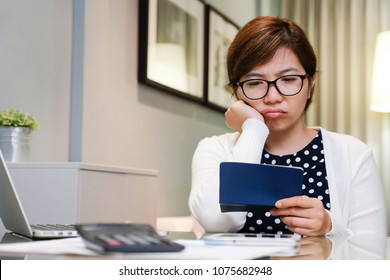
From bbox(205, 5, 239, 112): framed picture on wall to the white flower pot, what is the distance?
1.49m

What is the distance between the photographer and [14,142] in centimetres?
169

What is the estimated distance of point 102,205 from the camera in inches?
70.9

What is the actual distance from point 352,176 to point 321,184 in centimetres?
6

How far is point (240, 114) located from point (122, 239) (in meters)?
0.69

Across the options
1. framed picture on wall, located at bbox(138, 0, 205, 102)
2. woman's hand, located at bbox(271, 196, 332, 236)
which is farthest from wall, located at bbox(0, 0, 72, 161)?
woman's hand, located at bbox(271, 196, 332, 236)

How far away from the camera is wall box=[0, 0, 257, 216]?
1938 millimetres

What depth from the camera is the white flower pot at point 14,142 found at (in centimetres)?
168

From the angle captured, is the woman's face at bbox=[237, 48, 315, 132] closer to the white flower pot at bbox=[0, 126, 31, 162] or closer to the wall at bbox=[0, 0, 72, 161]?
the white flower pot at bbox=[0, 126, 31, 162]

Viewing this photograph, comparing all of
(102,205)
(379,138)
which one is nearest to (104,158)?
(102,205)

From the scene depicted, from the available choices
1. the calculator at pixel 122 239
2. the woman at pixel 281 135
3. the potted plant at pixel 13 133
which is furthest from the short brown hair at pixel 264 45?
the potted plant at pixel 13 133

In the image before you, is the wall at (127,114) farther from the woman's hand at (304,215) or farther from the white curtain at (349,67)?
the woman's hand at (304,215)

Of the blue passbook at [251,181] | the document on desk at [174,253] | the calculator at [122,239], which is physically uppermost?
the blue passbook at [251,181]

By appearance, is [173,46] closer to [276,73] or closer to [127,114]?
[127,114]

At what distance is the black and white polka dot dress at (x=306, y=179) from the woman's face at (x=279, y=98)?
0.08m
